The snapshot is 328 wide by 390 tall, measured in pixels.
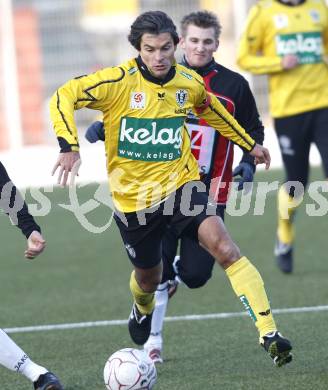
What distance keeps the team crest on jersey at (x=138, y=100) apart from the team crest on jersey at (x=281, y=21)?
3806 mm

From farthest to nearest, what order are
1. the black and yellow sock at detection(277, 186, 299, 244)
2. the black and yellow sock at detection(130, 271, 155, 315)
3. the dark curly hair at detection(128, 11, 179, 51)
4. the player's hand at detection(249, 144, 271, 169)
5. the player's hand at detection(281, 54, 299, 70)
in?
the black and yellow sock at detection(277, 186, 299, 244) → the player's hand at detection(281, 54, 299, 70) → the black and yellow sock at detection(130, 271, 155, 315) → the player's hand at detection(249, 144, 271, 169) → the dark curly hair at detection(128, 11, 179, 51)

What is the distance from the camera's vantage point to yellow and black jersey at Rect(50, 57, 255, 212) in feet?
19.7

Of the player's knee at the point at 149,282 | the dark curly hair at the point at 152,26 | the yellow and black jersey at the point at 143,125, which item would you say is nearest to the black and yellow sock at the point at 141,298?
the player's knee at the point at 149,282

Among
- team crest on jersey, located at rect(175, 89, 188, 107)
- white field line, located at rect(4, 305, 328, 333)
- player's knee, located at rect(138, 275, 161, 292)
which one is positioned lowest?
white field line, located at rect(4, 305, 328, 333)

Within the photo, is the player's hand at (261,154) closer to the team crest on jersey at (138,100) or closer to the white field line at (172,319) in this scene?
the team crest on jersey at (138,100)

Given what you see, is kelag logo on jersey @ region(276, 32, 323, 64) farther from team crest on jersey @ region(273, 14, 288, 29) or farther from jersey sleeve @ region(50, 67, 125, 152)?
jersey sleeve @ region(50, 67, 125, 152)

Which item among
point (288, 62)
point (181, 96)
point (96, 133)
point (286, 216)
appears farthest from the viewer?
point (286, 216)

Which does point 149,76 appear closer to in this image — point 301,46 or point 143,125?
point 143,125

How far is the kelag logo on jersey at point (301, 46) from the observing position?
9641mm

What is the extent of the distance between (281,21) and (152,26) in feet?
12.6

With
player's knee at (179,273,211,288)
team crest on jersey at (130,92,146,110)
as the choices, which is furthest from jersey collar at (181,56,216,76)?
player's knee at (179,273,211,288)

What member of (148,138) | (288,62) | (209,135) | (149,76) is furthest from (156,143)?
(288,62)

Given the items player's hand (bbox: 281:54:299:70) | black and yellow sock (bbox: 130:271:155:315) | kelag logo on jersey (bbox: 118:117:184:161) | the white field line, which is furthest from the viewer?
player's hand (bbox: 281:54:299:70)

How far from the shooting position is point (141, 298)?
677cm
